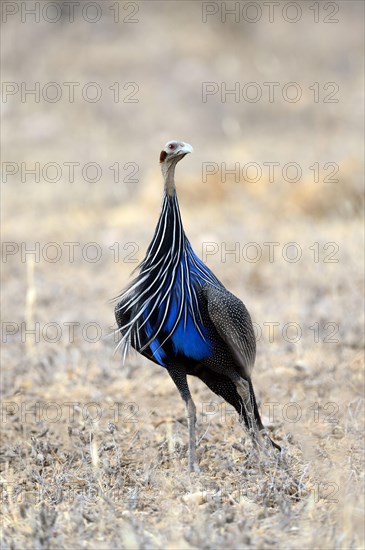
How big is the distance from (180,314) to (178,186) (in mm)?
9293

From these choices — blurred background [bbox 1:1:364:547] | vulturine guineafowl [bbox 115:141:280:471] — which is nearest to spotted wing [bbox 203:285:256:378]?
vulturine guineafowl [bbox 115:141:280:471]

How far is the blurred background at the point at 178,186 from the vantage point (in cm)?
651

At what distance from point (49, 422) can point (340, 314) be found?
2.92 meters

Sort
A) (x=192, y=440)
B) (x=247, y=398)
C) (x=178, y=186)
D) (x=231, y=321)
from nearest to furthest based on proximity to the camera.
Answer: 1. (x=231, y=321)
2. (x=247, y=398)
3. (x=192, y=440)
4. (x=178, y=186)

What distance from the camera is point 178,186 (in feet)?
43.5

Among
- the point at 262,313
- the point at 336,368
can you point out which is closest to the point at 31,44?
the point at 262,313

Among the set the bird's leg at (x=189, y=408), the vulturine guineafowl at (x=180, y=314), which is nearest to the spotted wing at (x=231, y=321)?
the vulturine guineafowl at (x=180, y=314)

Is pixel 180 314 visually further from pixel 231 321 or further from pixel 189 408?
pixel 189 408

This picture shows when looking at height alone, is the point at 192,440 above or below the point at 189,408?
below

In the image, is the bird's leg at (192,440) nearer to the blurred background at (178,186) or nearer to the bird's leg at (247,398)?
the bird's leg at (247,398)

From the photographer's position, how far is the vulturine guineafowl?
4.11 meters

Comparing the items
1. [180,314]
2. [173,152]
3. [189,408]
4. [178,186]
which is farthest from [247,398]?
[178,186]

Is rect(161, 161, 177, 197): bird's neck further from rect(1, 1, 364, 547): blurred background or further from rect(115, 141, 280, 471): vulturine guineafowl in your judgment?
rect(1, 1, 364, 547): blurred background

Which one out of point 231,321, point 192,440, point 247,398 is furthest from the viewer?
point 192,440
